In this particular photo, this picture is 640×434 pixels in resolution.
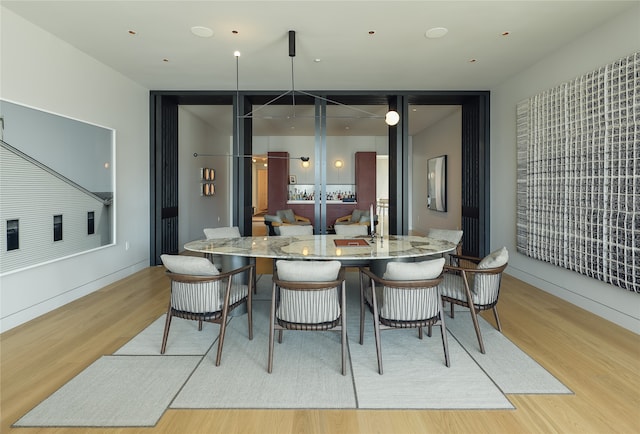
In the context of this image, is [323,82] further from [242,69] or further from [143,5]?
[143,5]

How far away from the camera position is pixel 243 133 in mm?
5977

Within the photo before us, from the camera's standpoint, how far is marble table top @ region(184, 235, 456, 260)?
2.87 metres

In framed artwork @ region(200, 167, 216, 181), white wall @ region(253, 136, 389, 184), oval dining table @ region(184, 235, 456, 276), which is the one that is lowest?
oval dining table @ region(184, 235, 456, 276)

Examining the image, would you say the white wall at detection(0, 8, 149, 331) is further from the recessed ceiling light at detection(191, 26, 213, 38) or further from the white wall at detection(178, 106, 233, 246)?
the white wall at detection(178, 106, 233, 246)

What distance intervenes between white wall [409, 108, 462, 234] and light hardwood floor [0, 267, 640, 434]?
425 cm

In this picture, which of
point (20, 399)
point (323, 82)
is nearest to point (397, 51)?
point (323, 82)

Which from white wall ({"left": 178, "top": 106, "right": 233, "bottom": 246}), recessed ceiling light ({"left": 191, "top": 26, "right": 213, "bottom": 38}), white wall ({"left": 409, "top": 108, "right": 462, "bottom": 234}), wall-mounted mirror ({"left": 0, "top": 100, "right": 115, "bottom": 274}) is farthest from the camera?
white wall ({"left": 409, "top": 108, "right": 462, "bottom": 234})

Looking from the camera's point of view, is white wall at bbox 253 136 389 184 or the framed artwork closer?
the framed artwork

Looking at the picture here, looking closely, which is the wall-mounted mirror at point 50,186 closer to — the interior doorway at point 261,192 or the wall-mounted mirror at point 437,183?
the wall-mounted mirror at point 437,183

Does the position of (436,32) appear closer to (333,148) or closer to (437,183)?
(437,183)

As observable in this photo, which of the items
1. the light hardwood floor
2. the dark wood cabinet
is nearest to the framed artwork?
the dark wood cabinet

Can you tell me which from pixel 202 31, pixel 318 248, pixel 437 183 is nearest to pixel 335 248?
pixel 318 248

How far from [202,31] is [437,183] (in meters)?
6.87

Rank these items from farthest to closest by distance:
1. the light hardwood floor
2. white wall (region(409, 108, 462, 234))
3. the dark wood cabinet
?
the dark wood cabinet, white wall (region(409, 108, 462, 234)), the light hardwood floor
